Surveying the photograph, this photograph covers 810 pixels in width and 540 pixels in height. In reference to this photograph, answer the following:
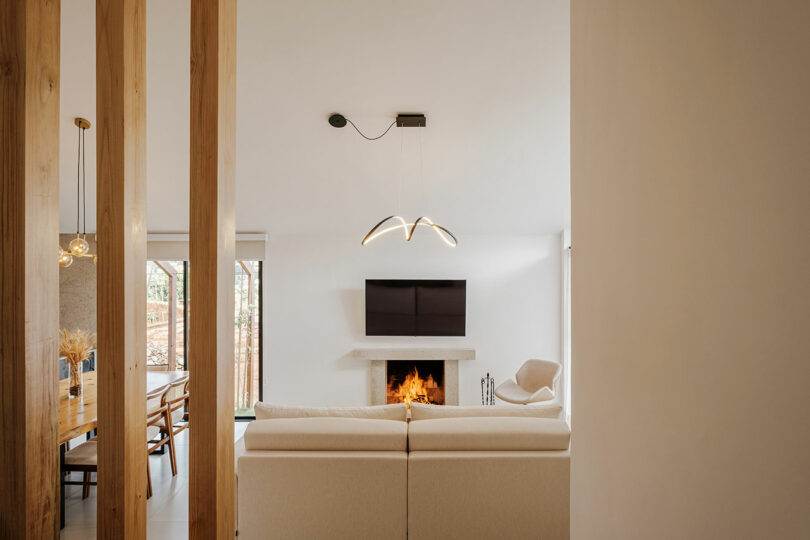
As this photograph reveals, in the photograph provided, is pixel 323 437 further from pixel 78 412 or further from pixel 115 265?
pixel 78 412

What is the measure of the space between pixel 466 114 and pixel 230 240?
9.42 ft

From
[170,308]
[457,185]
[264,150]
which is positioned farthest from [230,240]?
[170,308]

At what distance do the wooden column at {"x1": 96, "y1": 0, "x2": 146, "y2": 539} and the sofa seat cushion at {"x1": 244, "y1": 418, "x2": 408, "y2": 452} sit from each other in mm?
1151

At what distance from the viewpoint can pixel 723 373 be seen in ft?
2.18

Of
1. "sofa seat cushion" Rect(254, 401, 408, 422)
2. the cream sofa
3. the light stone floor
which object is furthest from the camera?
the light stone floor

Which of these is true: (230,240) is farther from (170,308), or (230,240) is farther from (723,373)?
(170,308)

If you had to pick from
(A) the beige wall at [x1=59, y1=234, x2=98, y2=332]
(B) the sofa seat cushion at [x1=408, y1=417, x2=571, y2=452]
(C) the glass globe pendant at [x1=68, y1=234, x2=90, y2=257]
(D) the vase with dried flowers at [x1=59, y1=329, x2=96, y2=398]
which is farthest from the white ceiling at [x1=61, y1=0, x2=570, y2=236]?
(B) the sofa seat cushion at [x1=408, y1=417, x2=571, y2=452]

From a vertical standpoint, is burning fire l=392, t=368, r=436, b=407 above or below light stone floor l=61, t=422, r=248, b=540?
above

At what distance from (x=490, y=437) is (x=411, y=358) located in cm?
371

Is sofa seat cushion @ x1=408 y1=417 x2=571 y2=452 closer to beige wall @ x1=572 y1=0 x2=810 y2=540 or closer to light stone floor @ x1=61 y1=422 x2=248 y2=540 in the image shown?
beige wall @ x1=572 y1=0 x2=810 y2=540

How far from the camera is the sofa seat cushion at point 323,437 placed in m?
2.51

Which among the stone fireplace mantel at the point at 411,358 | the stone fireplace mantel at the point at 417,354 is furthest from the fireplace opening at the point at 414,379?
the stone fireplace mantel at the point at 417,354

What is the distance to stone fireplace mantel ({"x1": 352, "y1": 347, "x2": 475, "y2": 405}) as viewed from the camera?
243 inches

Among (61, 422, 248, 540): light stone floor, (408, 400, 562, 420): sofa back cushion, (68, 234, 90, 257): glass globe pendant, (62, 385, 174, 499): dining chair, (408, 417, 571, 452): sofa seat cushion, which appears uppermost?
(68, 234, 90, 257): glass globe pendant
